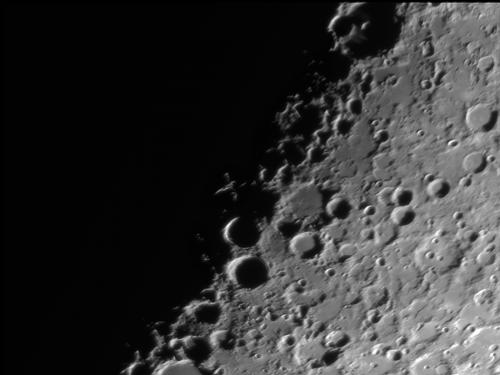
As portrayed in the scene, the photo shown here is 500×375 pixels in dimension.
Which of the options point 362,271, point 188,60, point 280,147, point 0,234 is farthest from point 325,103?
point 0,234

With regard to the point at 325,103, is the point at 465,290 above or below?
below

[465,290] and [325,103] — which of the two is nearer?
[325,103]

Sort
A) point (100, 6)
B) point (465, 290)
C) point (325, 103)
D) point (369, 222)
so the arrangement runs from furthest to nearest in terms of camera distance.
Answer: point (465, 290) < point (369, 222) < point (325, 103) < point (100, 6)

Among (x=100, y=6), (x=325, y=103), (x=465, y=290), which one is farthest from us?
(x=465, y=290)

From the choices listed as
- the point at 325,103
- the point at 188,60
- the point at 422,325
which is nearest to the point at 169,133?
the point at 188,60

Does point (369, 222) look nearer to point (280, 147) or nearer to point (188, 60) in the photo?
point (280, 147)

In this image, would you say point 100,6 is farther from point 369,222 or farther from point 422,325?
point 422,325
